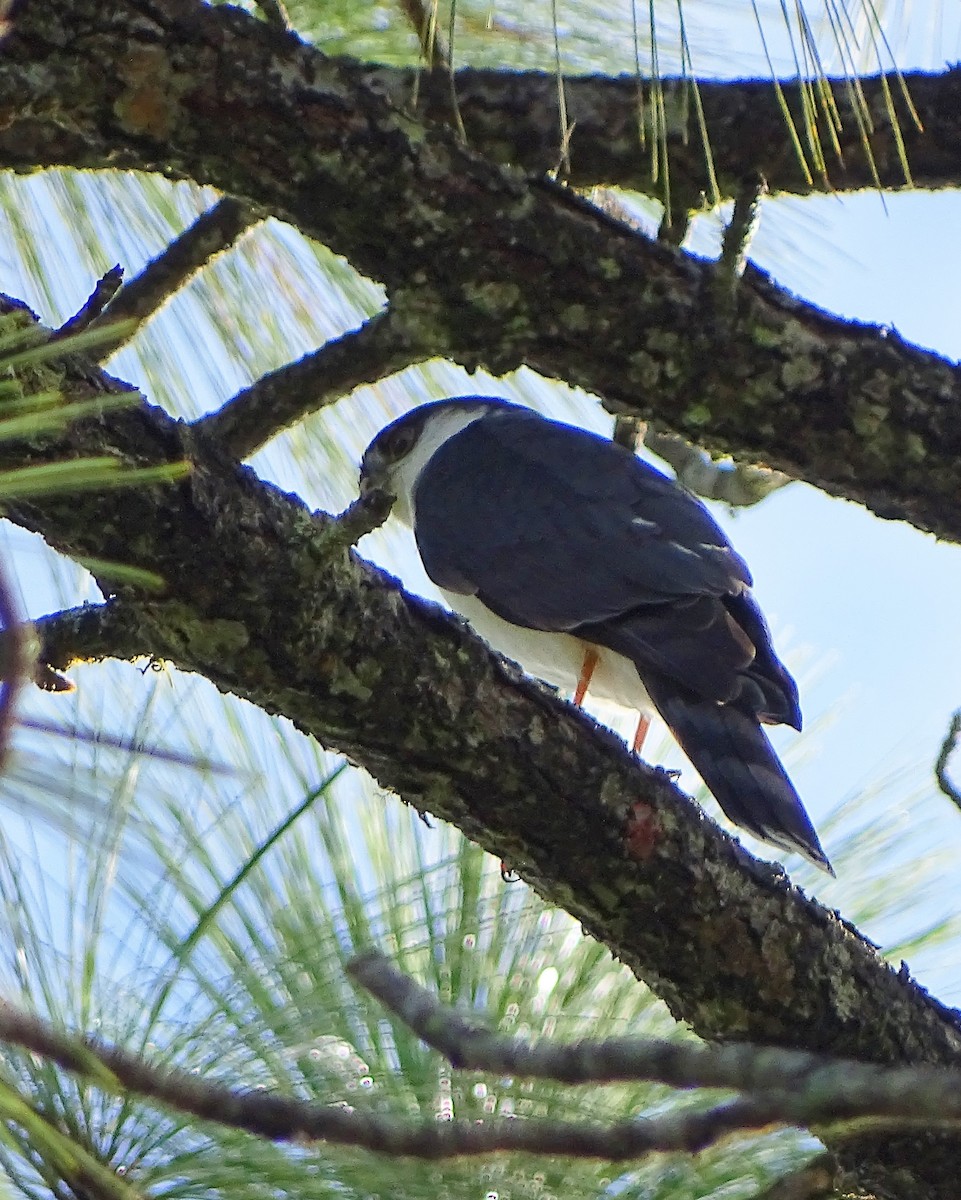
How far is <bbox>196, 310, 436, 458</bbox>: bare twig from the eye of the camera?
2314 millimetres

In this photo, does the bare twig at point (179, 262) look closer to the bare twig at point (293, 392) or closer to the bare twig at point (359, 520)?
the bare twig at point (293, 392)

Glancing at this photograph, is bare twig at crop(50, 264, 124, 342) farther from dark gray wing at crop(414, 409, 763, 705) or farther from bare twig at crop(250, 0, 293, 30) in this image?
dark gray wing at crop(414, 409, 763, 705)

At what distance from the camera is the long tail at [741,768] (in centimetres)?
222

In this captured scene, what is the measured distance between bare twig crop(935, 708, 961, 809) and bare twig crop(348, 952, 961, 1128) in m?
0.84

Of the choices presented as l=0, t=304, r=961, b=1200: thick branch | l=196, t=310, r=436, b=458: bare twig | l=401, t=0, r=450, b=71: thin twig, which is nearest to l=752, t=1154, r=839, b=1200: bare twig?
l=0, t=304, r=961, b=1200: thick branch

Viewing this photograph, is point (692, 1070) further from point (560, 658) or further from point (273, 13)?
point (560, 658)

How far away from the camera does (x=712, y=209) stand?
242 cm

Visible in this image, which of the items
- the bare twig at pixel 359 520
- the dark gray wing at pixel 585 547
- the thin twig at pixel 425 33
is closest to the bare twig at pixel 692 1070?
the bare twig at pixel 359 520

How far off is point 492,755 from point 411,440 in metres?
2.11

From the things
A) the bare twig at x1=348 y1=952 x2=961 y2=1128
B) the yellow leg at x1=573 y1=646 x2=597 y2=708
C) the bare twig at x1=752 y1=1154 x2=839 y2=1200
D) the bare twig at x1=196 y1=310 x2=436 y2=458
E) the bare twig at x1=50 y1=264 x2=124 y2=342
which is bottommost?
the bare twig at x1=348 y1=952 x2=961 y2=1128

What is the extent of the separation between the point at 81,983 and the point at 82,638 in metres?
0.62

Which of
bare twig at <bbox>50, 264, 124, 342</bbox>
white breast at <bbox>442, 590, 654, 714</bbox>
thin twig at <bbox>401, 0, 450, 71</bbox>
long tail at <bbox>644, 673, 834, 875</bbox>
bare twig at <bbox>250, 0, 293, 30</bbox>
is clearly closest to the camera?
bare twig at <bbox>50, 264, 124, 342</bbox>

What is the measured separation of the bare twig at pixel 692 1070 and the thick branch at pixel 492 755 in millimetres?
894

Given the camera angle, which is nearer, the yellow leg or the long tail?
the long tail
